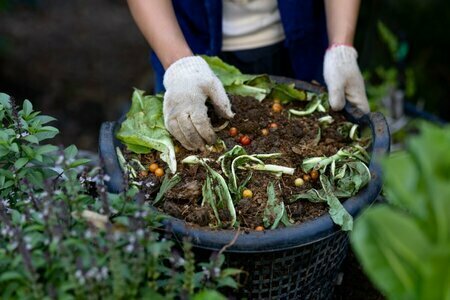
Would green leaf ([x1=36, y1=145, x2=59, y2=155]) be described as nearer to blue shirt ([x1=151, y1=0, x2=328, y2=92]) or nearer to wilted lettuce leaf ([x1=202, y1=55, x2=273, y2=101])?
wilted lettuce leaf ([x1=202, y1=55, x2=273, y2=101])

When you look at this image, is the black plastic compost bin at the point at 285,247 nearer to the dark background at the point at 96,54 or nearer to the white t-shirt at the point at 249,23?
the white t-shirt at the point at 249,23

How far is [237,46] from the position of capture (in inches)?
104

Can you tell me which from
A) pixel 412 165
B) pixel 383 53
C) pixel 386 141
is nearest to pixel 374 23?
pixel 383 53

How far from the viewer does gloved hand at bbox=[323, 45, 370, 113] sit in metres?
2.33

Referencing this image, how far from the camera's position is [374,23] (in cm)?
343

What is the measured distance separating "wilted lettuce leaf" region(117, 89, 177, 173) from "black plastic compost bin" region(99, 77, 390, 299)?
68 millimetres

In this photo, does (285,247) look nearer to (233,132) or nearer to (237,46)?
(233,132)

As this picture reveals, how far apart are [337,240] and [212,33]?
3.22 ft

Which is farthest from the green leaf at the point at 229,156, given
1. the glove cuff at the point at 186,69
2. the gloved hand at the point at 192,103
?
the glove cuff at the point at 186,69

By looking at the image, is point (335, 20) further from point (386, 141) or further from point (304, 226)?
point (304, 226)

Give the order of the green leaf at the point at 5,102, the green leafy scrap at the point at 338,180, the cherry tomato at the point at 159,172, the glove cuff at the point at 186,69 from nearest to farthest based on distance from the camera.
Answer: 1. the green leafy scrap at the point at 338,180
2. the green leaf at the point at 5,102
3. the cherry tomato at the point at 159,172
4. the glove cuff at the point at 186,69

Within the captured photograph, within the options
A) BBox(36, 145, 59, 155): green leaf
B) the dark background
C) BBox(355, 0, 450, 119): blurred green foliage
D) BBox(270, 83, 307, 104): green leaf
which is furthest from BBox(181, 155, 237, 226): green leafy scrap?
BBox(355, 0, 450, 119): blurred green foliage

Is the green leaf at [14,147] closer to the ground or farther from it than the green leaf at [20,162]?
farther from it

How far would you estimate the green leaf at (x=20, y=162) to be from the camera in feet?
5.85
